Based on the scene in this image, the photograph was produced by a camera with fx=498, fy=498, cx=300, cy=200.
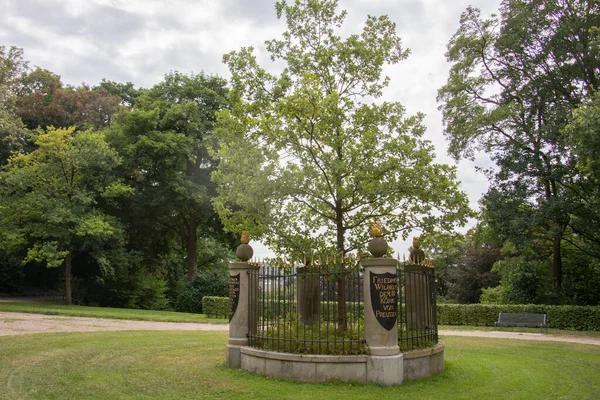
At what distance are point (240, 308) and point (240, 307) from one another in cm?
2

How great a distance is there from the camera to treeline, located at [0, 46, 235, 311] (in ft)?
94.6

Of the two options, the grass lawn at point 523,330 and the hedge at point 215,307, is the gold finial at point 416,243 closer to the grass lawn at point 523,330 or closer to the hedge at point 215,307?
the grass lawn at point 523,330

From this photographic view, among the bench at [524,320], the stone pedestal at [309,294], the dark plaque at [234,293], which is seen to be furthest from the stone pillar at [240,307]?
the bench at [524,320]

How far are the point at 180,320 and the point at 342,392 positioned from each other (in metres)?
16.8

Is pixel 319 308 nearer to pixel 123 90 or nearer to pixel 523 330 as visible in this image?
pixel 523 330

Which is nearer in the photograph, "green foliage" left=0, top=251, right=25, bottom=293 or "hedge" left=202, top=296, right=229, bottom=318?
"hedge" left=202, top=296, right=229, bottom=318

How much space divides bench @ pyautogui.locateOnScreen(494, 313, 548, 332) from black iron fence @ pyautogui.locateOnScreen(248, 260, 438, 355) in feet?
40.2

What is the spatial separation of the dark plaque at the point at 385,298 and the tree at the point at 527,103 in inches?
657

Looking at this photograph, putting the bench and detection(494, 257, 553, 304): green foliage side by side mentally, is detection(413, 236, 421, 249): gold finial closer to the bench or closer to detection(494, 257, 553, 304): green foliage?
the bench

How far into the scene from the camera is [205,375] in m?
9.77

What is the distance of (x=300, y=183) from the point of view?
40.3 feet

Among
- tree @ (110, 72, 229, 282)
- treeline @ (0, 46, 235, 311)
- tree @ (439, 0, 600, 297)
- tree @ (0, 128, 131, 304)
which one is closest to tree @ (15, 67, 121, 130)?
treeline @ (0, 46, 235, 311)

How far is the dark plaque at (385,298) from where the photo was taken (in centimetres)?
925

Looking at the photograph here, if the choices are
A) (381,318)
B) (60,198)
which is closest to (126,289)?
(60,198)
